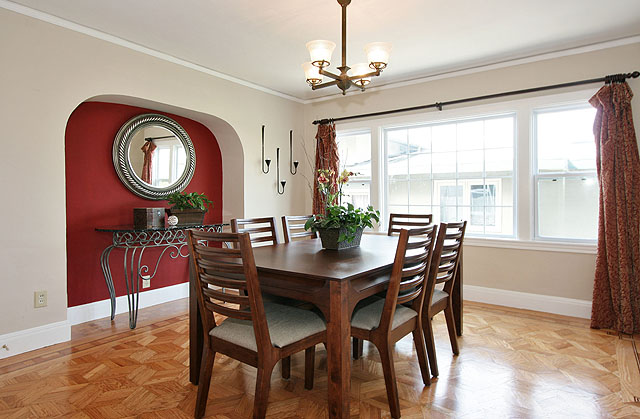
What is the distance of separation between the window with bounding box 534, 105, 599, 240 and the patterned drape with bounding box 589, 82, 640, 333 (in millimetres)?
240

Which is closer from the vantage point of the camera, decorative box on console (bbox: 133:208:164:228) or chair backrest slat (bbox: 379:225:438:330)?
chair backrest slat (bbox: 379:225:438:330)

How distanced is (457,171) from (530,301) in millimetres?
1496

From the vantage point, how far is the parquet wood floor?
2043 millimetres

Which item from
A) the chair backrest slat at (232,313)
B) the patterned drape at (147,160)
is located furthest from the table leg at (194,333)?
the patterned drape at (147,160)

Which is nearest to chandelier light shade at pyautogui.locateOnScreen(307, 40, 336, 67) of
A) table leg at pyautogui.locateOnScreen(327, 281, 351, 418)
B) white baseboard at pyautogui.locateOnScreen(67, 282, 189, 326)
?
table leg at pyautogui.locateOnScreen(327, 281, 351, 418)

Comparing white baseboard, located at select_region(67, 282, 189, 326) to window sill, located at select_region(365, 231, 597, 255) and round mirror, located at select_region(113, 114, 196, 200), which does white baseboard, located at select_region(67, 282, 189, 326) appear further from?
window sill, located at select_region(365, 231, 597, 255)

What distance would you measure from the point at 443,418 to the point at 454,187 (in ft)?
9.31

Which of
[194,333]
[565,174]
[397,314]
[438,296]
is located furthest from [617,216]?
[194,333]

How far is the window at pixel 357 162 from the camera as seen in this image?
5.00m

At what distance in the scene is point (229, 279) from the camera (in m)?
1.80

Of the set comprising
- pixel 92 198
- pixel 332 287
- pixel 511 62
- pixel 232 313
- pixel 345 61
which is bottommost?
pixel 232 313

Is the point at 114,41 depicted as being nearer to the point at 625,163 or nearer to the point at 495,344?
the point at 495,344

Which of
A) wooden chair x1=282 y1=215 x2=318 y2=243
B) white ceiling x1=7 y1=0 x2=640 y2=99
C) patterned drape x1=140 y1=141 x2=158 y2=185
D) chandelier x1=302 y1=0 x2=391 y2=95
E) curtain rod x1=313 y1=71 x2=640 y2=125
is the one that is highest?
white ceiling x1=7 y1=0 x2=640 y2=99

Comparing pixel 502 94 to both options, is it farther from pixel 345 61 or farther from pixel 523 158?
pixel 345 61
